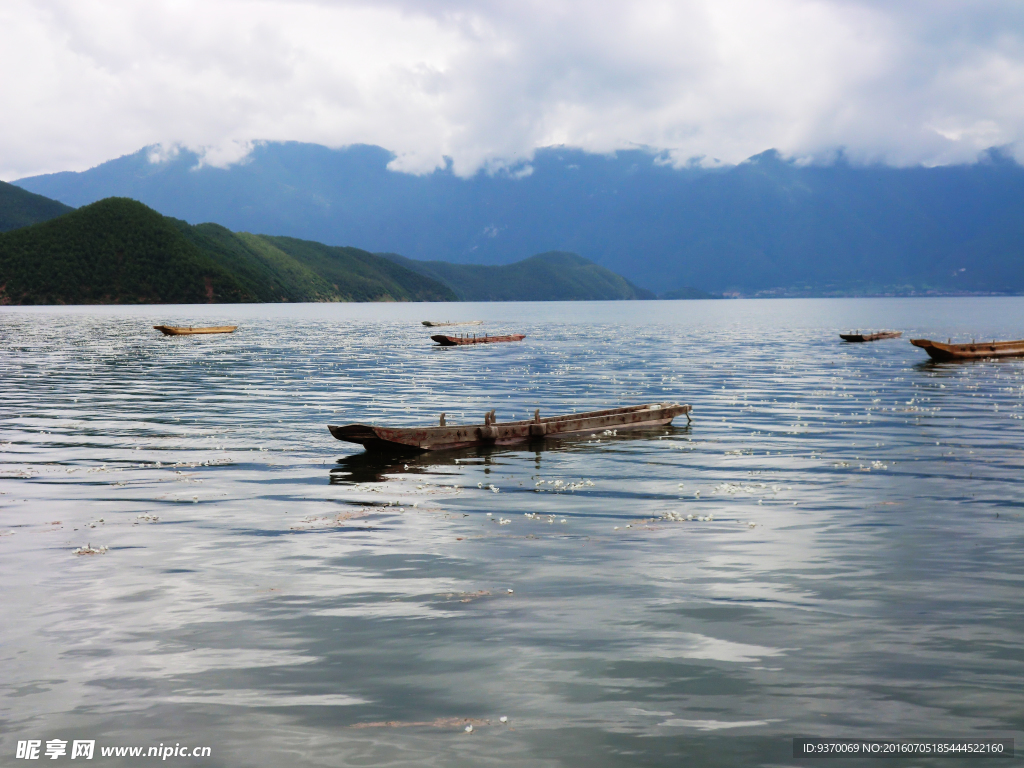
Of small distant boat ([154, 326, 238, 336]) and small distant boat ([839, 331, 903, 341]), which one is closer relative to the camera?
small distant boat ([839, 331, 903, 341])

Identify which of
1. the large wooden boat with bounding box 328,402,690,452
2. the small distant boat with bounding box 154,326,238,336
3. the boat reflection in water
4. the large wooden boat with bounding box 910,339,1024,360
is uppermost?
the small distant boat with bounding box 154,326,238,336

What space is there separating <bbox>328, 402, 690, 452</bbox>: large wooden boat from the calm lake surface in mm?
810

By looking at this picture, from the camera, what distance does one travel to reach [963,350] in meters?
84.0

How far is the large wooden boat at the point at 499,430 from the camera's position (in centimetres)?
3319

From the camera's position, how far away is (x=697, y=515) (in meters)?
24.3

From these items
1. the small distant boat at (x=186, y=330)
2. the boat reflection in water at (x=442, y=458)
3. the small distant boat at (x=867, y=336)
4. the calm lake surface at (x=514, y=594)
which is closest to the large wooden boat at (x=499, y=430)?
the boat reflection in water at (x=442, y=458)

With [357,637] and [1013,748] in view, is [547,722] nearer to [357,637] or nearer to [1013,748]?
[357,637]

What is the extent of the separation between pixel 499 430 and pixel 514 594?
729 inches

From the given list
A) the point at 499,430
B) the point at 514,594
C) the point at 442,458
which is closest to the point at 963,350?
the point at 499,430

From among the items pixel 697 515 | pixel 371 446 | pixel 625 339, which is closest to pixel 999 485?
pixel 697 515

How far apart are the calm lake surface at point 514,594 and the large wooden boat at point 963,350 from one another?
45.0m

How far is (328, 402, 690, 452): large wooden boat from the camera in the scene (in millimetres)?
33188

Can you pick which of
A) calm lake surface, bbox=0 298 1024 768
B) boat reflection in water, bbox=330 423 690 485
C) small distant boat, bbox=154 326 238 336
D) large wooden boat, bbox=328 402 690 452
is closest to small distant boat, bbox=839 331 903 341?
calm lake surface, bbox=0 298 1024 768

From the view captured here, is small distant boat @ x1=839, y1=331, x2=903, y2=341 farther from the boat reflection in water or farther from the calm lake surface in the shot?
the boat reflection in water
